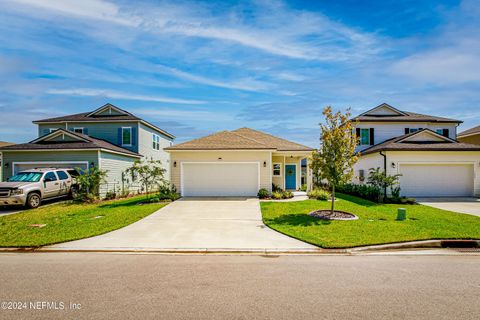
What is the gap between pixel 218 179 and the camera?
18109 mm

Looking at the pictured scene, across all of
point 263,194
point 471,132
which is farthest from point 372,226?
point 471,132

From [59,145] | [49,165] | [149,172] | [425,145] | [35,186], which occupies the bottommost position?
[35,186]

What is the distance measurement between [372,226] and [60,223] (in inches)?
452

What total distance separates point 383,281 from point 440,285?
940 millimetres

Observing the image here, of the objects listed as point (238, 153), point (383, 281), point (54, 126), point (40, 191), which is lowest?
point (383, 281)

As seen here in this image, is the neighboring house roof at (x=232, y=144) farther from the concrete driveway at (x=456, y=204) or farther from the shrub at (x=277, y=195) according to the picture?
the concrete driveway at (x=456, y=204)

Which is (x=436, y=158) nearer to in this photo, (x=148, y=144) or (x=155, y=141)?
(x=148, y=144)

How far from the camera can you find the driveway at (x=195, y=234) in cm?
788

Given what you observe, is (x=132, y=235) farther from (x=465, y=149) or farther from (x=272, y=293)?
(x=465, y=149)

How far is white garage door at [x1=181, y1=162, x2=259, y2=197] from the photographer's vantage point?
1800 centimetres

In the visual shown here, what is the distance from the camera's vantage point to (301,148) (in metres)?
19.5

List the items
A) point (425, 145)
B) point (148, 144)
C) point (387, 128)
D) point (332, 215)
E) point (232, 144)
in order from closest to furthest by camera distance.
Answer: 1. point (332, 215)
2. point (232, 144)
3. point (425, 145)
4. point (387, 128)
5. point (148, 144)

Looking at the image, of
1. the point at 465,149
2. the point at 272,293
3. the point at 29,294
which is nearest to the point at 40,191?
the point at 29,294

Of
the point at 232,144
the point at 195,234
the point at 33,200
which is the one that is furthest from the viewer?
the point at 232,144
